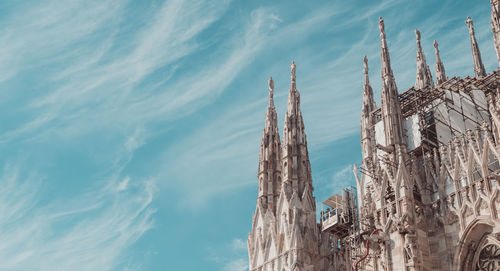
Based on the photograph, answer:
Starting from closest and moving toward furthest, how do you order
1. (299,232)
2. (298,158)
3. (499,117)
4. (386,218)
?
(499,117), (386,218), (299,232), (298,158)

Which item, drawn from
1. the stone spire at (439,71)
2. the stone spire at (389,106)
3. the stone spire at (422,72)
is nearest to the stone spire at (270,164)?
the stone spire at (389,106)

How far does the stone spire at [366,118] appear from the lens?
145ft

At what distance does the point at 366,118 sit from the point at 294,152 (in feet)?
24.3

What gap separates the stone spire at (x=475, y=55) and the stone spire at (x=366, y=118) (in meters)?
7.13

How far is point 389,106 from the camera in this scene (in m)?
37.0

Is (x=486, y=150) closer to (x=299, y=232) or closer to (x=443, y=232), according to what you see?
(x=443, y=232)

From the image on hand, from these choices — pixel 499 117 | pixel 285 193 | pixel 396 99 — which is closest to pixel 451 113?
pixel 396 99

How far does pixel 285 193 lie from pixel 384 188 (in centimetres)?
684

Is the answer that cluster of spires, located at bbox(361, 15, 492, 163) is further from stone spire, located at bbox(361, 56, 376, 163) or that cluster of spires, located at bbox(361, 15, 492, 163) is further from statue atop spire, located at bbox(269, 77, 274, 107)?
statue atop spire, located at bbox(269, 77, 274, 107)

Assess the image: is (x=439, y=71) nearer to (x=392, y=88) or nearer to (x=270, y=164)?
(x=392, y=88)

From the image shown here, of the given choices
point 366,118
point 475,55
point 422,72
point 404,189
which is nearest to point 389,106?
point 404,189

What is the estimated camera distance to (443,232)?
104ft

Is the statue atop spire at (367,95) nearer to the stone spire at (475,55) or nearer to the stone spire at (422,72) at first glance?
the stone spire at (422,72)

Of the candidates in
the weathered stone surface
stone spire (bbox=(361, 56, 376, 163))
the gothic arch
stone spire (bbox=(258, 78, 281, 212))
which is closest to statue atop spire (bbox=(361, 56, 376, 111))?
stone spire (bbox=(361, 56, 376, 163))
